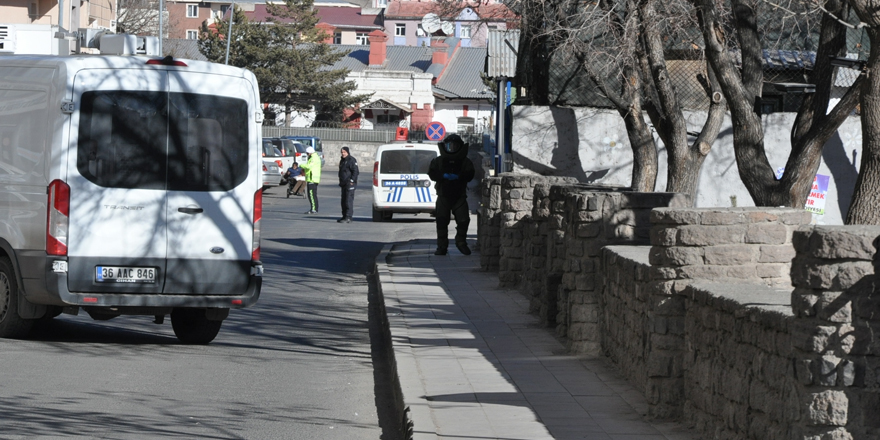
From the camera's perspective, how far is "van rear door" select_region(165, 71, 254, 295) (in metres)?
9.98

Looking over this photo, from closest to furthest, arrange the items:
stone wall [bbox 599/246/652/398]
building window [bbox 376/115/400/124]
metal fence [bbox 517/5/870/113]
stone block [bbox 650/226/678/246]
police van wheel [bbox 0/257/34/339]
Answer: stone block [bbox 650/226/678/246] → stone wall [bbox 599/246/652/398] → police van wheel [bbox 0/257/34/339] → metal fence [bbox 517/5/870/113] → building window [bbox 376/115/400/124]

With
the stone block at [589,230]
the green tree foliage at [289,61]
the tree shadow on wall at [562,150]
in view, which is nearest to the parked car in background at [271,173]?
the tree shadow on wall at [562,150]

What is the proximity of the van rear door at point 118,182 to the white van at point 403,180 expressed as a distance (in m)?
18.4

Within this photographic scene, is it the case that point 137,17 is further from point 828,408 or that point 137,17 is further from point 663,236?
point 828,408

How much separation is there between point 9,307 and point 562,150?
522 inches

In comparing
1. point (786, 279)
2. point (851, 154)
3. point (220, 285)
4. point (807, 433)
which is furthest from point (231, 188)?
point (851, 154)

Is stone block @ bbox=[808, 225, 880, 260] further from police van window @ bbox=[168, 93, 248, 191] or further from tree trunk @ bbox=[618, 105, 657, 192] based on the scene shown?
tree trunk @ bbox=[618, 105, 657, 192]

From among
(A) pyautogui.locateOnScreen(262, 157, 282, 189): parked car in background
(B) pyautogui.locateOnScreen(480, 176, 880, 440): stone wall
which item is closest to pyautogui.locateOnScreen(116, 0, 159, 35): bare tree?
(A) pyautogui.locateOnScreen(262, 157, 282, 189): parked car in background

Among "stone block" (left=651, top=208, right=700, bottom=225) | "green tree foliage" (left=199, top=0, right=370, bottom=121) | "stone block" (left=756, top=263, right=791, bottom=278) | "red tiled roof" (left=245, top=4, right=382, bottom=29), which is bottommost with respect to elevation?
"stone block" (left=756, top=263, right=791, bottom=278)

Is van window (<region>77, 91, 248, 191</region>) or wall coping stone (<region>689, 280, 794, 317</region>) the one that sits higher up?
van window (<region>77, 91, 248, 191</region>)

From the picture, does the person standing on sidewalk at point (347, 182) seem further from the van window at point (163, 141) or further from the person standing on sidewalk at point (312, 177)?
the van window at point (163, 141)

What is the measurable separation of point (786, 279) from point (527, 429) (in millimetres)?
1746

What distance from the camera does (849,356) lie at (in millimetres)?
4508

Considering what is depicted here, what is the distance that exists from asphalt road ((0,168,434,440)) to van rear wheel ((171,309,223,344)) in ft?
0.50
